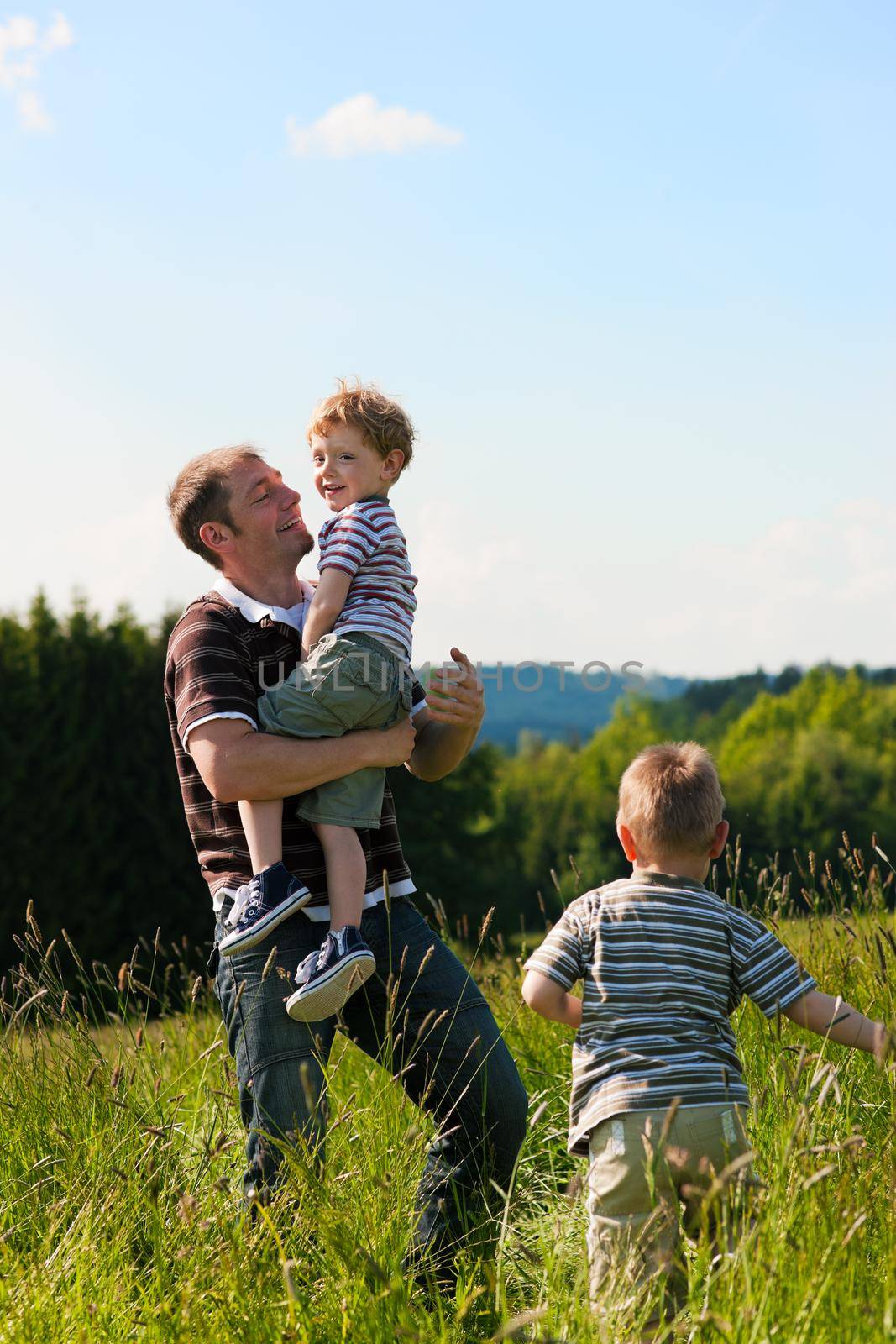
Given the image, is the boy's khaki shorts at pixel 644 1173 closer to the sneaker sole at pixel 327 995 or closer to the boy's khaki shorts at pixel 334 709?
the sneaker sole at pixel 327 995

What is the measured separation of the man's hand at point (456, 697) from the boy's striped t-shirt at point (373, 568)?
0.42 feet

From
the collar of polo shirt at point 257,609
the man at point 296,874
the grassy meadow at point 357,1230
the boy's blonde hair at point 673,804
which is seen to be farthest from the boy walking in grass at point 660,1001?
the collar of polo shirt at point 257,609

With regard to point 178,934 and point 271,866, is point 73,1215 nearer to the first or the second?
point 271,866

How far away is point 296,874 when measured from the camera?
10.4 ft

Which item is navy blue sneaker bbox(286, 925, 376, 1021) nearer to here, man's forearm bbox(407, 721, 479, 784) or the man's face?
man's forearm bbox(407, 721, 479, 784)

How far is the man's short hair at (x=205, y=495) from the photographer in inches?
132

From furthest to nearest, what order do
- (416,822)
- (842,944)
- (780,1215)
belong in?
(416,822)
(842,944)
(780,1215)

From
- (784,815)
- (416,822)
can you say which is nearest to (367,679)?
(416,822)

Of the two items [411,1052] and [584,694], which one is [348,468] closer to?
[411,1052]

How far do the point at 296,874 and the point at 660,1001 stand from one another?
999mm

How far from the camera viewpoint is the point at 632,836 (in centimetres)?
290

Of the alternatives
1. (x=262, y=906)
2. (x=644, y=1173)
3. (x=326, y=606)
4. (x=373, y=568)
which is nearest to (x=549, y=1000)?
(x=644, y=1173)

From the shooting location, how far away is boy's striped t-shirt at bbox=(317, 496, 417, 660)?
3.37 m

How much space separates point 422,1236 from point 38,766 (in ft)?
32.8
